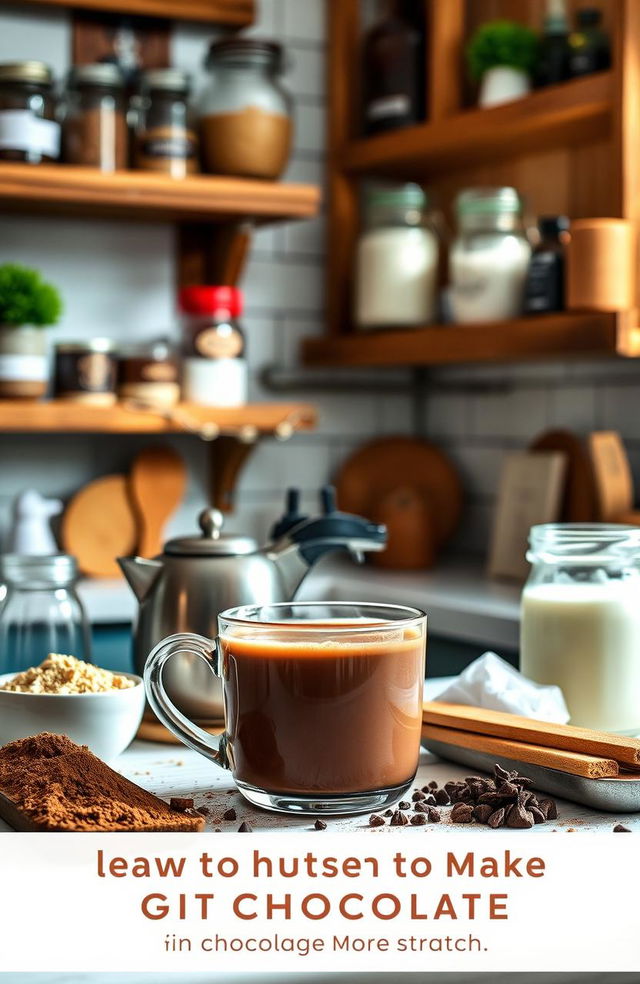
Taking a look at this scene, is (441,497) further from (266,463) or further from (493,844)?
(493,844)

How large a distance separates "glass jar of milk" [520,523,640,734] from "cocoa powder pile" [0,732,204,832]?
40 cm

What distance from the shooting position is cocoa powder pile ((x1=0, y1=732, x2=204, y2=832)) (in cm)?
84

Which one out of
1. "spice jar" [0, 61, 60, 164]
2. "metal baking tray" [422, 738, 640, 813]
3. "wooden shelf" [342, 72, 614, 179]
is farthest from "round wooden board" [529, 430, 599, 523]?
"metal baking tray" [422, 738, 640, 813]

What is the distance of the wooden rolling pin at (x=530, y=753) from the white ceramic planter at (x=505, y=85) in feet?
5.43

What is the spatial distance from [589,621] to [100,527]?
1.69m

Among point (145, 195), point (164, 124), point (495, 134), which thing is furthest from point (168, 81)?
point (495, 134)

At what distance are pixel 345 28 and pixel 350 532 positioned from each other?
1.88 meters

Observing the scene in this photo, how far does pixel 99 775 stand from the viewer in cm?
90

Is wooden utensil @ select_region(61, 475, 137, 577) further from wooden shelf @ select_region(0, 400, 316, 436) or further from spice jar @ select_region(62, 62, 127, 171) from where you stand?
spice jar @ select_region(62, 62, 127, 171)

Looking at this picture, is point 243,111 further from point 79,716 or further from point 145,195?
point 79,716

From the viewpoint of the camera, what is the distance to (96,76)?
237 cm

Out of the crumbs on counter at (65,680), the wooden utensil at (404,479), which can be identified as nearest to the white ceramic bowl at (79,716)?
the crumbs on counter at (65,680)

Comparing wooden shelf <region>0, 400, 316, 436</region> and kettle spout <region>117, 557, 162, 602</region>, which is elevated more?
wooden shelf <region>0, 400, 316, 436</region>

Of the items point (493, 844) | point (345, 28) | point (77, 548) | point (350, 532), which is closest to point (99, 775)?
point (493, 844)
